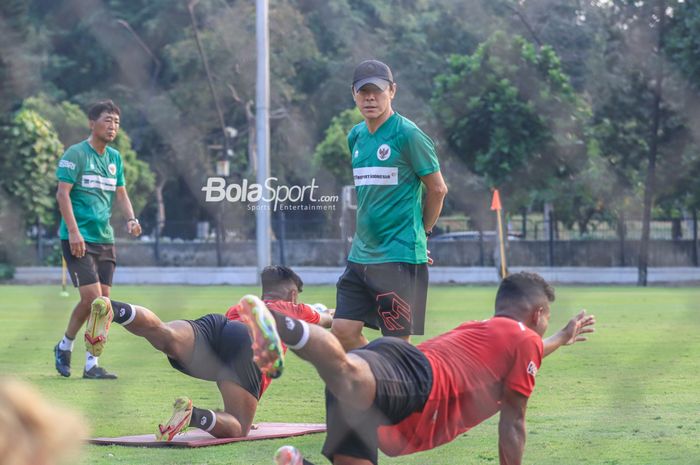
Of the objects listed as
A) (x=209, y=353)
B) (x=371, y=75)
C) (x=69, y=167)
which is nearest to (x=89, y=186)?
(x=69, y=167)

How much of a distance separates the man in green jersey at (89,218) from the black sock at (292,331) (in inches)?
176

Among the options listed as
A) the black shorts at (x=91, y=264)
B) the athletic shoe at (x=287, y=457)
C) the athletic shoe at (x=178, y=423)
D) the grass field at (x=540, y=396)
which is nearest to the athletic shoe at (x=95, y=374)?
the grass field at (x=540, y=396)

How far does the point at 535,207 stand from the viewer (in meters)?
28.5

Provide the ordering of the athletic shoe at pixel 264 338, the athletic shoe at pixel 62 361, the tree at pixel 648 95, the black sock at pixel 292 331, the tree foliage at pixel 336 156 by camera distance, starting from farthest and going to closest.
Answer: the tree foliage at pixel 336 156, the tree at pixel 648 95, the athletic shoe at pixel 62 361, the black sock at pixel 292 331, the athletic shoe at pixel 264 338

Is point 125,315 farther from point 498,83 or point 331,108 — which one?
point 331,108

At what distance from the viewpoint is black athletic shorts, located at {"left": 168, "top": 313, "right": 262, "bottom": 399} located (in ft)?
16.5

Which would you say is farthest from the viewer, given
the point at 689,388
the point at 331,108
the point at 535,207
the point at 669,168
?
the point at 331,108

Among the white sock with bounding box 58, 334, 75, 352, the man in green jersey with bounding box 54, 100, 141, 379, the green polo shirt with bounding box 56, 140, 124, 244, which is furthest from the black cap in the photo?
the white sock with bounding box 58, 334, 75, 352

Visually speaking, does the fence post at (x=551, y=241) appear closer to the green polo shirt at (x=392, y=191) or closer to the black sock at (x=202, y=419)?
the green polo shirt at (x=392, y=191)

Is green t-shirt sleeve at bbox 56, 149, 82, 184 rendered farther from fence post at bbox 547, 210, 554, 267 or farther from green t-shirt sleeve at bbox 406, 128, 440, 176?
fence post at bbox 547, 210, 554, 267

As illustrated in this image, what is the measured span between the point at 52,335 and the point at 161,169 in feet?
63.6

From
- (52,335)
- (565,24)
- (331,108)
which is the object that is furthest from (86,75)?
(52,335)

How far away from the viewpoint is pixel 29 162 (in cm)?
2408

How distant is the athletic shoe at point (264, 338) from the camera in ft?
9.26
